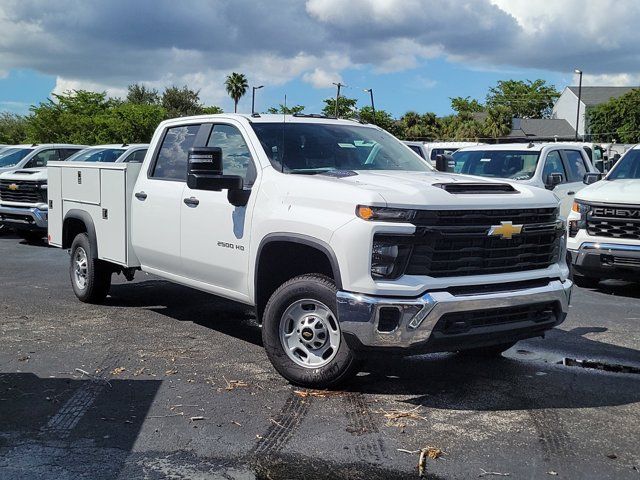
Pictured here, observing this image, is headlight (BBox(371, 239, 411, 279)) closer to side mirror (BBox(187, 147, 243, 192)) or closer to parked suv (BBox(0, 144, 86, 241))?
side mirror (BBox(187, 147, 243, 192))

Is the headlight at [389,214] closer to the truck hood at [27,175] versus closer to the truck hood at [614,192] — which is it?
the truck hood at [614,192]

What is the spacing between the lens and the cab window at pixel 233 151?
6143mm

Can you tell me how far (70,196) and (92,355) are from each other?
9.33 ft

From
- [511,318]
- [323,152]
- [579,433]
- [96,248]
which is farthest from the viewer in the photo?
[96,248]

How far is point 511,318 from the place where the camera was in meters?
5.21

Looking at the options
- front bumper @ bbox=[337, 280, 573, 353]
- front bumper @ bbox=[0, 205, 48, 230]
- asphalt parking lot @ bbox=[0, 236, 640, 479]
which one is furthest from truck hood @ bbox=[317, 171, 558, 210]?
front bumper @ bbox=[0, 205, 48, 230]

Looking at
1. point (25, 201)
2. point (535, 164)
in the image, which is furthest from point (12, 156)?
point (535, 164)

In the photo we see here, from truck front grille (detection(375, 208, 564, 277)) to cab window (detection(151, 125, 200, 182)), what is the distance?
2.85 m

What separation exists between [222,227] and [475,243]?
216 cm

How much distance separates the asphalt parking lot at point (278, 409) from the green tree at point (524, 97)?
84681 mm

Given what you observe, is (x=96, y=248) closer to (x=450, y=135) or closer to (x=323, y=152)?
(x=323, y=152)

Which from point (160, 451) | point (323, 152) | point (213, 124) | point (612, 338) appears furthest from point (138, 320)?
point (612, 338)

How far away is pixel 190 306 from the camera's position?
28.4 ft

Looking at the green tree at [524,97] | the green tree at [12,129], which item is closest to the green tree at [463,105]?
the green tree at [524,97]
